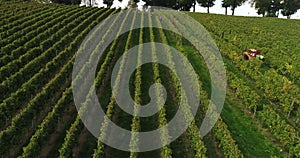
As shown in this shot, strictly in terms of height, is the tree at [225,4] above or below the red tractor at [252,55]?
above

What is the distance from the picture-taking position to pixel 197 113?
22578 millimetres

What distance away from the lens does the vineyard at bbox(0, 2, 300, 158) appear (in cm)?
1838

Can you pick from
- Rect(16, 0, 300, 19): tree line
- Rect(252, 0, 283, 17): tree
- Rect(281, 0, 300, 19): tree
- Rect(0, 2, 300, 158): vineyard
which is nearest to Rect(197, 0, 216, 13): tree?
Rect(16, 0, 300, 19): tree line

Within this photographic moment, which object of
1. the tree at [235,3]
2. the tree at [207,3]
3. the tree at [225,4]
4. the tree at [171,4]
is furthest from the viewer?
the tree at [171,4]

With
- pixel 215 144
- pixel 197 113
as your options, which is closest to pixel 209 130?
pixel 215 144

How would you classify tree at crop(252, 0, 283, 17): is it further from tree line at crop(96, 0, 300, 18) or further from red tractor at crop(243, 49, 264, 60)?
red tractor at crop(243, 49, 264, 60)

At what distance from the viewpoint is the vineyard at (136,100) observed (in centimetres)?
1838

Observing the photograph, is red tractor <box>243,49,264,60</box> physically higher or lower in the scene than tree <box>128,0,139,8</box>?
lower

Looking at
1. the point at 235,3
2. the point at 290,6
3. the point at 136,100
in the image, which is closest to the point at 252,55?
the point at 136,100

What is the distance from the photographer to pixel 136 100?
22125 millimetres

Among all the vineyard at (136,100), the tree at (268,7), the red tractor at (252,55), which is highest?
the tree at (268,7)

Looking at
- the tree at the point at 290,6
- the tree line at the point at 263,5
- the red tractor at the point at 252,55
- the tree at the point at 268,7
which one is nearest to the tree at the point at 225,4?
the tree line at the point at 263,5

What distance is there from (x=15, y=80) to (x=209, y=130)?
14800 millimetres

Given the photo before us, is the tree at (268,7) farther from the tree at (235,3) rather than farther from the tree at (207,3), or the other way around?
the tree at (207,3)
